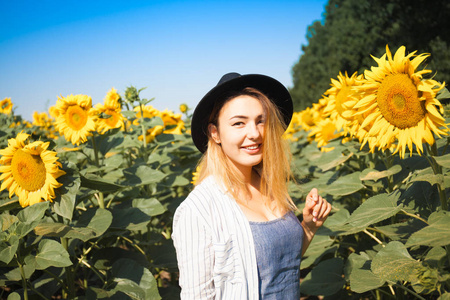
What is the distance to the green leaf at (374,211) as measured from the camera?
5.90 ft

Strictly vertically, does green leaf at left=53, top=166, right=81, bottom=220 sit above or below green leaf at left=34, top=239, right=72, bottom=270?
above

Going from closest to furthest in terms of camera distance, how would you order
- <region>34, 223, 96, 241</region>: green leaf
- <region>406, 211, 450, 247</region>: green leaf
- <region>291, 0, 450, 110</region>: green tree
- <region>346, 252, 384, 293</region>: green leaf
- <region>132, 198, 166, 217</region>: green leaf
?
<region>406, 211, 450, 247</region>: green leaf → <region>346, 252, 384, 293</region>: green leaf → <region>34, 223, 96, 241</region>: green leaf → <region>132, 198, 166, 217</region>: green leaf → <region>291, 0, 450, 110</region>: green tree

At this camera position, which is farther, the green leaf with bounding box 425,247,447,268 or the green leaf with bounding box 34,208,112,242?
the green leaf with bounding box 34,208,112,242

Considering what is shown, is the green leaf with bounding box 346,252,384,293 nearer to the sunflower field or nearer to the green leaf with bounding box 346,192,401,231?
the sunflower field

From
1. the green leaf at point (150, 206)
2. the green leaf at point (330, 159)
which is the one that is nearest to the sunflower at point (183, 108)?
the green leaf at point (150, 206)

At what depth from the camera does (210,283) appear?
5.37ft

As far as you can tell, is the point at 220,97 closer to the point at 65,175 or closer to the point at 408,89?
the point at 408,89

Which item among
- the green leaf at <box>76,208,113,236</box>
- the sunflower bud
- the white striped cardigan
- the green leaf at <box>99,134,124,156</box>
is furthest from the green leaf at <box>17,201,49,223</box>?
the sunflower bud

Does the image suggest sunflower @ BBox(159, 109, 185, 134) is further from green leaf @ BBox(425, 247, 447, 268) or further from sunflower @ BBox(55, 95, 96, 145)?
green leaf @ BBox(425, 247, 447, 268)

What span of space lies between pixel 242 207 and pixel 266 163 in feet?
0.94

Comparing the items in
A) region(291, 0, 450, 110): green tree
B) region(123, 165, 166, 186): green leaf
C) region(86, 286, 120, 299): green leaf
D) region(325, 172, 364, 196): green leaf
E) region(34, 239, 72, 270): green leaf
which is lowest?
region(86, 286, 120, 299): green leaf

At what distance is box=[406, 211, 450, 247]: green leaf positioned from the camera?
1.45 metres

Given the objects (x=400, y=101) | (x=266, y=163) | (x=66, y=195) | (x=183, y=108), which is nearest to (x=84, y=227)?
(x=66, y=195)

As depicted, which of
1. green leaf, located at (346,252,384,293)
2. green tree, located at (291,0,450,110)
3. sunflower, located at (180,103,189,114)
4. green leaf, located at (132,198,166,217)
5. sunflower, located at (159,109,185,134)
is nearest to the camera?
green leaf, located at (346,252,384,293)
